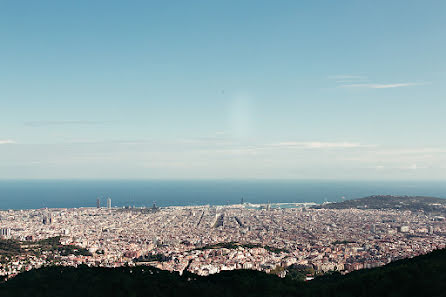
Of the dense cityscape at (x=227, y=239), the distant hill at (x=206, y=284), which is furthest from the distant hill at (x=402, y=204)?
the distant hill at (x=206, y=284)

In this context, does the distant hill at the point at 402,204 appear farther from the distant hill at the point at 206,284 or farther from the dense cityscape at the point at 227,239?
the distant hill at the point at 206,284

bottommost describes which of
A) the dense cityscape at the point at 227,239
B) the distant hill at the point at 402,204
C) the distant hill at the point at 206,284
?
the dense cityscape at the point at 227,239

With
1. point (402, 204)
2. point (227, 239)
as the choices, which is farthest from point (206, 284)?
point (402, 204)

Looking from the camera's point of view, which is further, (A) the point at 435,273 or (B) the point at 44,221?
(B) the point at 44,221

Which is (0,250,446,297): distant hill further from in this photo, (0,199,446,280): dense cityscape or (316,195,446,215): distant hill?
(316,195,446,215): distant hill

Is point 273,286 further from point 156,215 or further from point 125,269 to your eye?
point 156,215

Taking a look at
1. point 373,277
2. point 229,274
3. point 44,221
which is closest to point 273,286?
point 229,274

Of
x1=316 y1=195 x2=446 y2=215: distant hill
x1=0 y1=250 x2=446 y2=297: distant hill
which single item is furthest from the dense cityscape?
x1=0 y1=250 x2=446 y2=297: distant hill
